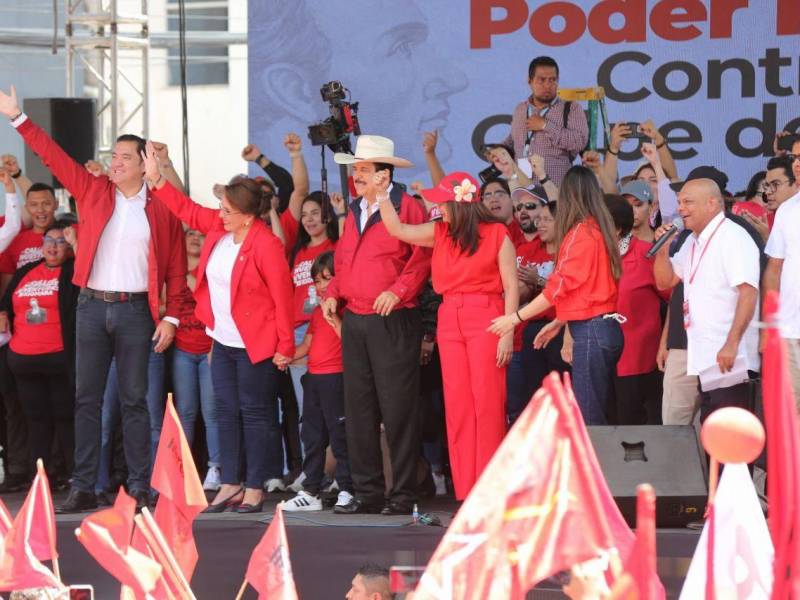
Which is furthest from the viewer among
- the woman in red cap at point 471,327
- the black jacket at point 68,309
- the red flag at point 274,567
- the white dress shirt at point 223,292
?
the black jacket at point 68,309

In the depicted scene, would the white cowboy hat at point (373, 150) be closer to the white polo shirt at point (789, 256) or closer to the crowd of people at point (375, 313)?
the crowd of people at point (375, 313)

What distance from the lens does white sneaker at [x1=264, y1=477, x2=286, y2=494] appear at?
23.7 feet

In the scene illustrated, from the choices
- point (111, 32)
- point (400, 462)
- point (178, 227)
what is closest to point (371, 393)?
point (400, 462)

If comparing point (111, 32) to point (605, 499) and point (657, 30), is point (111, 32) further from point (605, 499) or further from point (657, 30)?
point (605, 499)

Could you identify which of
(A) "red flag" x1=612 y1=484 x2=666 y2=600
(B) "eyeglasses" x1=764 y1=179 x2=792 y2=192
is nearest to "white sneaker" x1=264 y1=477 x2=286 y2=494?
(B) "eyeglasses" x1=764 y1=179 x2=792 y2=192

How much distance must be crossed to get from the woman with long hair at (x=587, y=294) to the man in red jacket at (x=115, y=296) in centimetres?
166

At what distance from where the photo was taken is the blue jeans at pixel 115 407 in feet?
23.1

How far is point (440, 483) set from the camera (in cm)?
716

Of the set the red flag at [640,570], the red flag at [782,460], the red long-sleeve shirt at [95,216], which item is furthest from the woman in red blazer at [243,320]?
the red flag at [640,570]

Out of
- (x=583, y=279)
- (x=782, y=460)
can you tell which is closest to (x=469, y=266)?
(x=583, y=279)

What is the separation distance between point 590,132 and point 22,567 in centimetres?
477

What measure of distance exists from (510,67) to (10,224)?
3.02 m

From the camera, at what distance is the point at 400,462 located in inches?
251

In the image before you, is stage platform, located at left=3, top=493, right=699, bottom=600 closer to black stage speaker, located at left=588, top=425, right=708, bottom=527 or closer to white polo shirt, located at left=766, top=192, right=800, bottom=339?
black stage speaker, located at left=588, top=425, right=708, bottom=527
